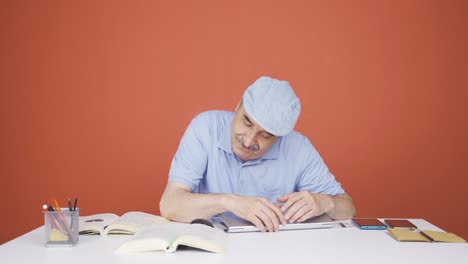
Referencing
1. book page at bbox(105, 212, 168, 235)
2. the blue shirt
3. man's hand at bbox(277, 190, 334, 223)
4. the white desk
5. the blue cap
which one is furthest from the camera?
the blue shirt

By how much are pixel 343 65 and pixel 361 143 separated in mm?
510

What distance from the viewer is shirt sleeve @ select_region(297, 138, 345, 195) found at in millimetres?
2248

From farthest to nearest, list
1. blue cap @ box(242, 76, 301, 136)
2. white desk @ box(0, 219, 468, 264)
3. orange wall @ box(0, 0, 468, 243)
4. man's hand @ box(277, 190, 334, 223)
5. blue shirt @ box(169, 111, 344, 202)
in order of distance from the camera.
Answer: orange wall @ box(0, 0, 468, 243)
blue shirt @ box(169, 111, 344, 202)
blue cap @ box(242, 76, 301, 136)
man's hand @ box(277, 190, 334, 223)
white desk @ box(0, 219, 468, 264)

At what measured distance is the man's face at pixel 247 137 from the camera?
6.81 feet

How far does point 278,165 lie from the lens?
228 centimetres

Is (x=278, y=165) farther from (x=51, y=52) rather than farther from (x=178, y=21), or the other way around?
(x=51, y=52)

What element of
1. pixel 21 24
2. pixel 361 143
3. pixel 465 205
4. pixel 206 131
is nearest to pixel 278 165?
pixel 206 131

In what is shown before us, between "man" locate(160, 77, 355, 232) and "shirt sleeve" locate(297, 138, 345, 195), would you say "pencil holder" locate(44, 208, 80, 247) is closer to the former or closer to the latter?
"man" locate(160, 77, 355, 232)

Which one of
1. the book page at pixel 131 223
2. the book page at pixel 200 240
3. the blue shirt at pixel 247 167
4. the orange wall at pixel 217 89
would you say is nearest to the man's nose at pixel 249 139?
the blue shirt at pixel 247 167

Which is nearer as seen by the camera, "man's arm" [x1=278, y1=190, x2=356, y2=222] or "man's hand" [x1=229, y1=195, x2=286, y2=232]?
"man's hand" [x1=229, y1=195, x2=286, y2=232]

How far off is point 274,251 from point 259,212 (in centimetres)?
28

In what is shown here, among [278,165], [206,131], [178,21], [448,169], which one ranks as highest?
[178,21]

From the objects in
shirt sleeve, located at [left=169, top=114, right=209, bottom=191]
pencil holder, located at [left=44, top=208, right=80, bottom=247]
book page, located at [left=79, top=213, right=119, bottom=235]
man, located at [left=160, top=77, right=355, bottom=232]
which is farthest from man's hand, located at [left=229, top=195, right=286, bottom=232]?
pencil holder, located at [left=44, top=208, right=80, bottom=247]

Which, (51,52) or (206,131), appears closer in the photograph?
(206,131)
